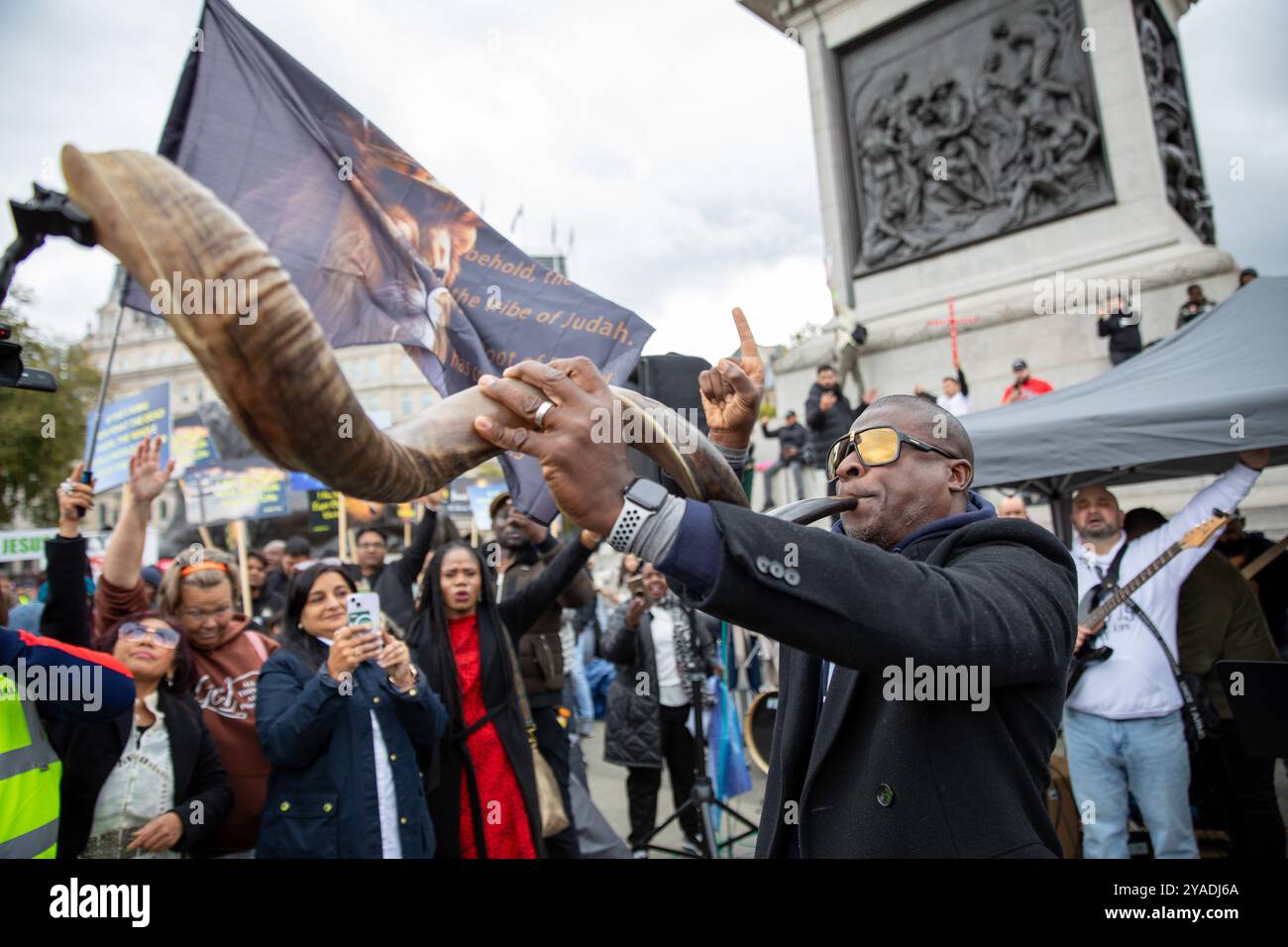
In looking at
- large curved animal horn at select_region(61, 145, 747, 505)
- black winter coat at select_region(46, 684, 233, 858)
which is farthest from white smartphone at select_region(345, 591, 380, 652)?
large curved animal horn at select_region(61, 145, 747, 505)

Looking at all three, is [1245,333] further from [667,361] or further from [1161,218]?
[1161,218]

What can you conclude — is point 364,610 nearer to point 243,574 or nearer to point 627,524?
point 627,524

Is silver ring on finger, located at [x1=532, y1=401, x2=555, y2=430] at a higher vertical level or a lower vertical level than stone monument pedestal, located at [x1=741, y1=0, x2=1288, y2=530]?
lower

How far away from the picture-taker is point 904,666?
1.45 m

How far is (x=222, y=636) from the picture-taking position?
4297 millimetres

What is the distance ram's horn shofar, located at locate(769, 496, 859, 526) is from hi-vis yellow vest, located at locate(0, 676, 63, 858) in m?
2.36

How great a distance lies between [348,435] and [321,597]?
2.91m

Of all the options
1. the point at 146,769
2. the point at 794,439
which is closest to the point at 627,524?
the point at 146,769

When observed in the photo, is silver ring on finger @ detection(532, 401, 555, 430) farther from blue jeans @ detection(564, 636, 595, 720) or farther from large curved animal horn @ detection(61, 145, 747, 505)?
blue jeans @ detection(564, 636, 595, 720)

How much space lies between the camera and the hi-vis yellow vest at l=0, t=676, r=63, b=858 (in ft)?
7.98

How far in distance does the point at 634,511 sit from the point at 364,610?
2290 millimetres

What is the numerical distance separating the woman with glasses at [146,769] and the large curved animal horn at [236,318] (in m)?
2.91

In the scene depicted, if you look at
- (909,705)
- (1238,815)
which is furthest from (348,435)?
(1238,815)

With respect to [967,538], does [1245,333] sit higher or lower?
higher
